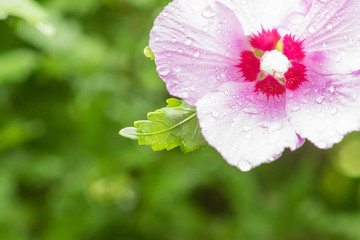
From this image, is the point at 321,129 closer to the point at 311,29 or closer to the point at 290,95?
the point at 290,95

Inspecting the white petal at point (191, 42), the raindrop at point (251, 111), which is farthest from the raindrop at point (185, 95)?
the raindrop at point (251, 111)

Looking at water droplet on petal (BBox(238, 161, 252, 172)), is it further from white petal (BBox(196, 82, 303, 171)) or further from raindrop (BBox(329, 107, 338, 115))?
raindrop (BBox(329, 107, 338, 115))

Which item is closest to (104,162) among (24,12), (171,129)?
(24,12)

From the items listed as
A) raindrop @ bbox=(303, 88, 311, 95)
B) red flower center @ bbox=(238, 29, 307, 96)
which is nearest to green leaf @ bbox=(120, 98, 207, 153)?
red flower center @ bbox=(238, 29, 307, 96)

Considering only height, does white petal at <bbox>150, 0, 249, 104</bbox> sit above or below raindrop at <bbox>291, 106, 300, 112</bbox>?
above

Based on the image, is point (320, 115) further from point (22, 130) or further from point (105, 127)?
point (22, 130)

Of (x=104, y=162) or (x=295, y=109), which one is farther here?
(x=104, y=162)
